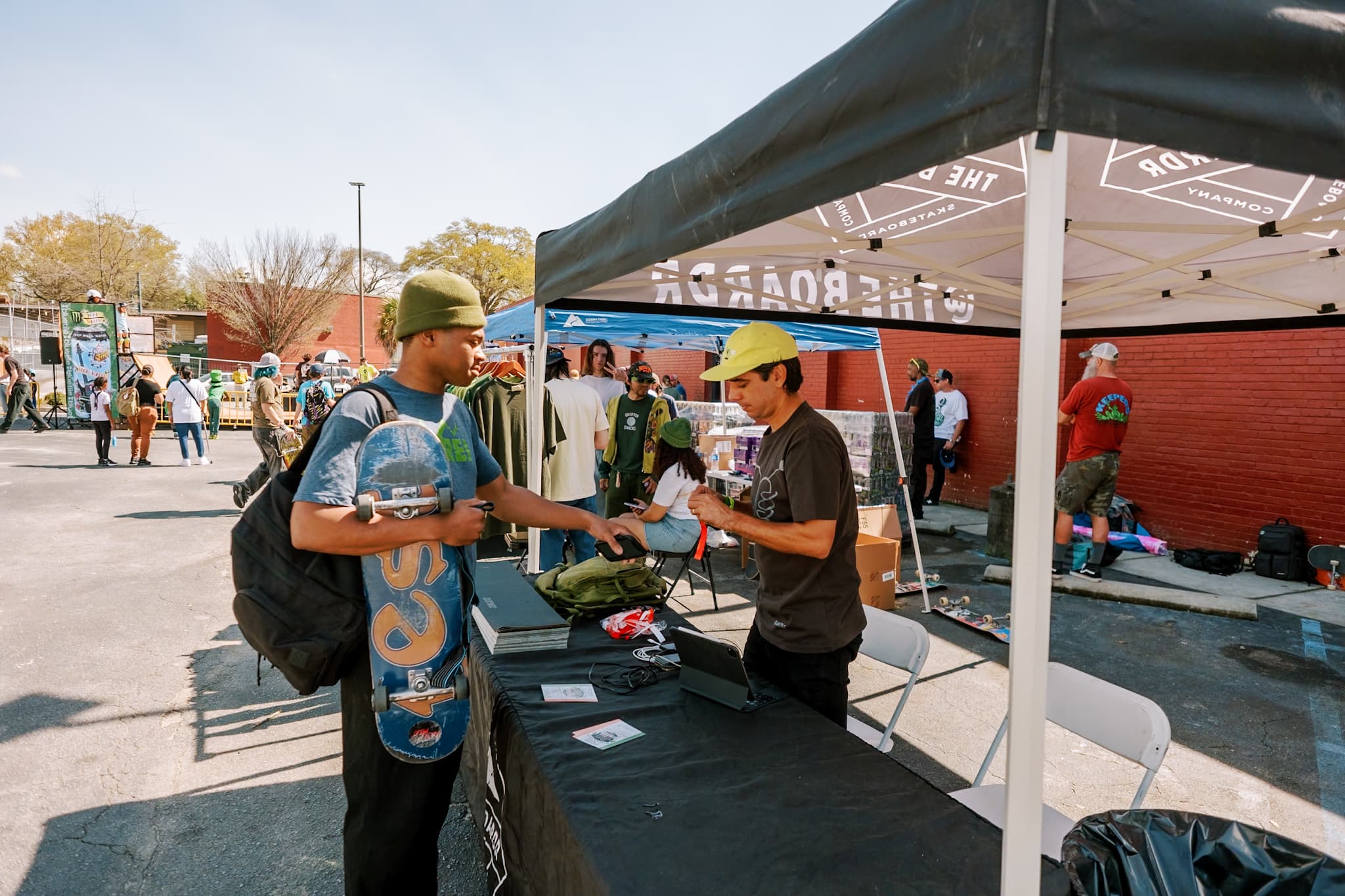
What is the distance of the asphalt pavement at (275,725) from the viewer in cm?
273

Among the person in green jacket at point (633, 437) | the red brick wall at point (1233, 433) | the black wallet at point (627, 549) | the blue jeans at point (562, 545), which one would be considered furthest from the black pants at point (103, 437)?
the red brick wall at point (1233, 433)

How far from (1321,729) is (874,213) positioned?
12.3 feet

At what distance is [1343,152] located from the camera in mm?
1095

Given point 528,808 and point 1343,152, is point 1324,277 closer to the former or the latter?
point 1343,152

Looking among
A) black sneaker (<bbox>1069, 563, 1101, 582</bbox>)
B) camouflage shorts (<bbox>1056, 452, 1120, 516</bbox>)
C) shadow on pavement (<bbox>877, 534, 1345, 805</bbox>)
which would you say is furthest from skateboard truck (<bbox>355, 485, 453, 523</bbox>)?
black sneaker (<bbox>1069, 563, 1101, 582</bbox>)

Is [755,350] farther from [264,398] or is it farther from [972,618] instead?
[264,398]

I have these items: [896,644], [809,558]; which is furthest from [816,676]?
[896,644]

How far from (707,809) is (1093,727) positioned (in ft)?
4.90

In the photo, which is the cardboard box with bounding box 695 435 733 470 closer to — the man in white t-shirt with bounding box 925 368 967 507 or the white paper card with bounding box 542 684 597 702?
the man in white t-shirt with bounding box 925 368 967 507

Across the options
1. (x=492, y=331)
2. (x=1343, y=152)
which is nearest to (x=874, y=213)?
(x=1343, y=152)

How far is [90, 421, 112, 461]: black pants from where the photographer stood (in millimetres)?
12211

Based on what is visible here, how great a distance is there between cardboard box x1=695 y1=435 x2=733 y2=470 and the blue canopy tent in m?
1.35

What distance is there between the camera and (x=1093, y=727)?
2.30 m

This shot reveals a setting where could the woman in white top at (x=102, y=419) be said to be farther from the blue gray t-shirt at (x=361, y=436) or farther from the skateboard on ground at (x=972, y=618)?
the skateboard on ground at (x=972, y=618)
